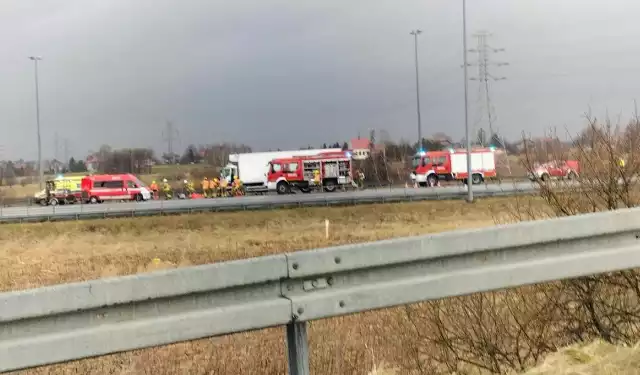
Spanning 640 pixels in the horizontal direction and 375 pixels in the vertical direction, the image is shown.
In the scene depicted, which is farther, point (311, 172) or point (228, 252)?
point (311, 172)

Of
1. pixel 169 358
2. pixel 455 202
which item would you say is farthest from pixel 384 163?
pixel 169 358

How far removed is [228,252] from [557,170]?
66.8ft

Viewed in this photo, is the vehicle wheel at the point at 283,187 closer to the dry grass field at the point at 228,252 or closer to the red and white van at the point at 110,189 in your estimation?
the red and white van at the point at 110,189

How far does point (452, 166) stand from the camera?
54.5 m

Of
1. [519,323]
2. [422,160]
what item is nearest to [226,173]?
[422,160]

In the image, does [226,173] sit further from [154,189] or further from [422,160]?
[422,160]

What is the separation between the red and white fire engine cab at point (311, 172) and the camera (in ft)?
172

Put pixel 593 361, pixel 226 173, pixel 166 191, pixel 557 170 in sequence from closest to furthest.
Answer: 1. pixel 593 361
2. pixel 557 170
3. pixel 166 191
4. pixel 226 173

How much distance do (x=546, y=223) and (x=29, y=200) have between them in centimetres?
5720

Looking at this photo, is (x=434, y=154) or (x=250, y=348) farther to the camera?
(x=434, y=154)

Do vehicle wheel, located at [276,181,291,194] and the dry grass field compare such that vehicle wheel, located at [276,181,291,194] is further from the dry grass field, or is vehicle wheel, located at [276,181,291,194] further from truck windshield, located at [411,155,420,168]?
the dry grass field

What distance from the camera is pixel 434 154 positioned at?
55.4 meters

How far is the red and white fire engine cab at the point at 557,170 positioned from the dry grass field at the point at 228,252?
1025 millimetres

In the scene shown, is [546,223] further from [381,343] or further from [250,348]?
[250,348]
